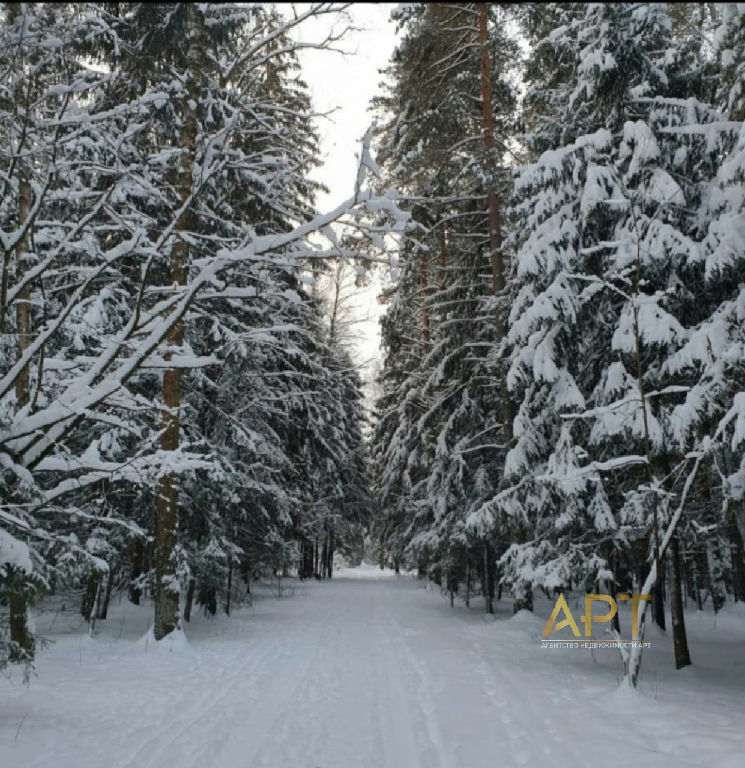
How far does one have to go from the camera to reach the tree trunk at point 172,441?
10125mm

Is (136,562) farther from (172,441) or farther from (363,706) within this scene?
(363,706)

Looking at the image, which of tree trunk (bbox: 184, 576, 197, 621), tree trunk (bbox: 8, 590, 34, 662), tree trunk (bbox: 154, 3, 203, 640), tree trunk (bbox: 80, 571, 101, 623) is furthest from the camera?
tree trunk (bbox: 184, 576, 197, 621)

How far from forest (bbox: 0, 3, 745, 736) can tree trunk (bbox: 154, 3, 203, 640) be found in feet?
0.17

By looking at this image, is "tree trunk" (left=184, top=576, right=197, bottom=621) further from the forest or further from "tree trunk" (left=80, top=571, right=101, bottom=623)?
"tree trunk" (left=80, top=571, right=101, bottom=623)

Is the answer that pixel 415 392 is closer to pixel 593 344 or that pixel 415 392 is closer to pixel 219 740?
pixel 593 344

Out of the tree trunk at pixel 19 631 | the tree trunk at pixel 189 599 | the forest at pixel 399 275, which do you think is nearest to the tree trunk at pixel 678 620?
the forest at pixel 399 275

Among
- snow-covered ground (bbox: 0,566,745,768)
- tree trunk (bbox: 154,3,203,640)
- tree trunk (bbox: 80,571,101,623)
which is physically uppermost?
tree trunk (bbox: 154,3,203,640)

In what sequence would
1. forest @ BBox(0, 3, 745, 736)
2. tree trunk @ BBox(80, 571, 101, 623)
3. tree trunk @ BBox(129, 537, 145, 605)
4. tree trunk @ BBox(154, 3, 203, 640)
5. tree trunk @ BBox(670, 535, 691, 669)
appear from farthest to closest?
1. tree trunk @ BBox(129, 537, 145, 605)
2. tree trunk @ BBox(80, 571, 101, 623)
3. tree trunk @ BBox(154, 3, 203, 640)
4. tree trunk @ BBox(670, 535, 691, 669)
5. forest @ BBox(0, 3, 745, 736)

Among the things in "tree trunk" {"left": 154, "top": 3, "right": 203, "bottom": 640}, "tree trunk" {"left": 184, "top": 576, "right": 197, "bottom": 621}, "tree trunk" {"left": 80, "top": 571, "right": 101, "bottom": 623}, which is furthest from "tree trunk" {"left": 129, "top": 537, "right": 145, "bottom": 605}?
"tree trunk" {"left": 154, "top": 3, "right": 203, "bottom": 640}

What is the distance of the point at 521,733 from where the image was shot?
5.36 meters

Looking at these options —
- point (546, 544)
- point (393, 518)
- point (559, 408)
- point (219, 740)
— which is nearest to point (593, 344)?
point (559, 408)

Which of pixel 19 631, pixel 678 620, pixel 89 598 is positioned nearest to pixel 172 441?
pixel 19 631

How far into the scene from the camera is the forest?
15.4 feet

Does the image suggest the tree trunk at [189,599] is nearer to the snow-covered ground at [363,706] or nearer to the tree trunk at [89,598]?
the tree trunk at [89,598]
